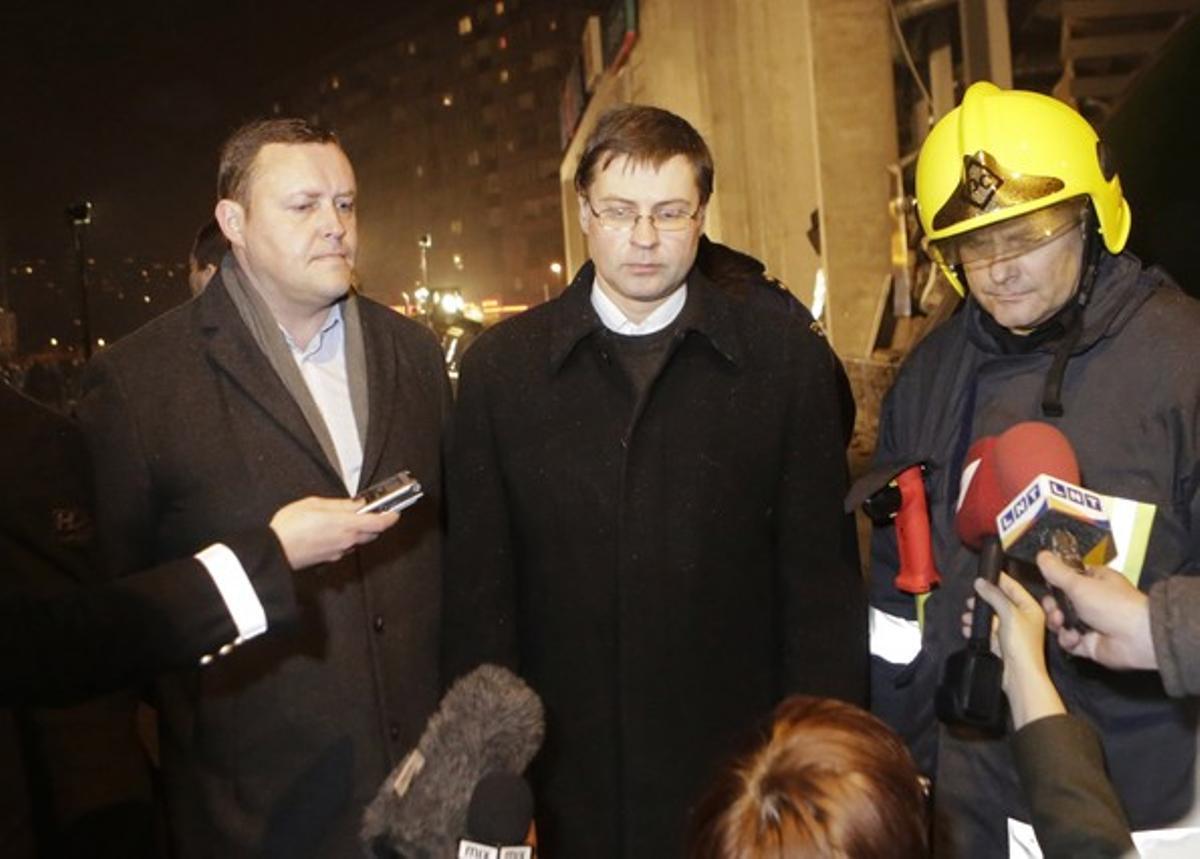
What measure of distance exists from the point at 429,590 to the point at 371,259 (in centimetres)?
11597

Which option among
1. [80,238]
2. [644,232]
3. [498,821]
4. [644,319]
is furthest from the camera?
[80,238]

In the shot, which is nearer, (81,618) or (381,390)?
(81,618)

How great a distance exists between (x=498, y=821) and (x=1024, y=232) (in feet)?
6.52

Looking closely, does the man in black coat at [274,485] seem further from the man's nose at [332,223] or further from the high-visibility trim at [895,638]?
the high-visibility trim at [895,638]

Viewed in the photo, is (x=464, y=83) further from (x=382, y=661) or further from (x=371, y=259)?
(x=382, y=661)

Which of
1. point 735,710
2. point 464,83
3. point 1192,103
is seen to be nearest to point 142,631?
point 735,710

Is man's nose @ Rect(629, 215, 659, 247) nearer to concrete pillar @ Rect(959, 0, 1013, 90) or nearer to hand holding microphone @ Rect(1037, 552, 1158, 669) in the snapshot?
hand holding microphone @ Rect(1037, 552, 1158, 669)

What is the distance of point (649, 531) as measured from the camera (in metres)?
3.14

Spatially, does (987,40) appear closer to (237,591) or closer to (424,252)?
(237,591)

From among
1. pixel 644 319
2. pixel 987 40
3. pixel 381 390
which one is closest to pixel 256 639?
pixel 381 390

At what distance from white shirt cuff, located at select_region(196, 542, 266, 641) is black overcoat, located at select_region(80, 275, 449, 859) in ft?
1.53

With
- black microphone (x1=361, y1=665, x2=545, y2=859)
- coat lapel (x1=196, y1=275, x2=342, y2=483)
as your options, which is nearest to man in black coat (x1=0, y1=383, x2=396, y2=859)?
coat lapel (x1=196, y1=275, x2=342, y2=483)

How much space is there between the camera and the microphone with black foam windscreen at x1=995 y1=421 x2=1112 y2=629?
7.30 feet

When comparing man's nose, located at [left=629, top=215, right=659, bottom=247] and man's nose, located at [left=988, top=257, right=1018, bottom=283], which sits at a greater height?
man's nose, located at [left=629, top=215, right=659, bottom=247]
